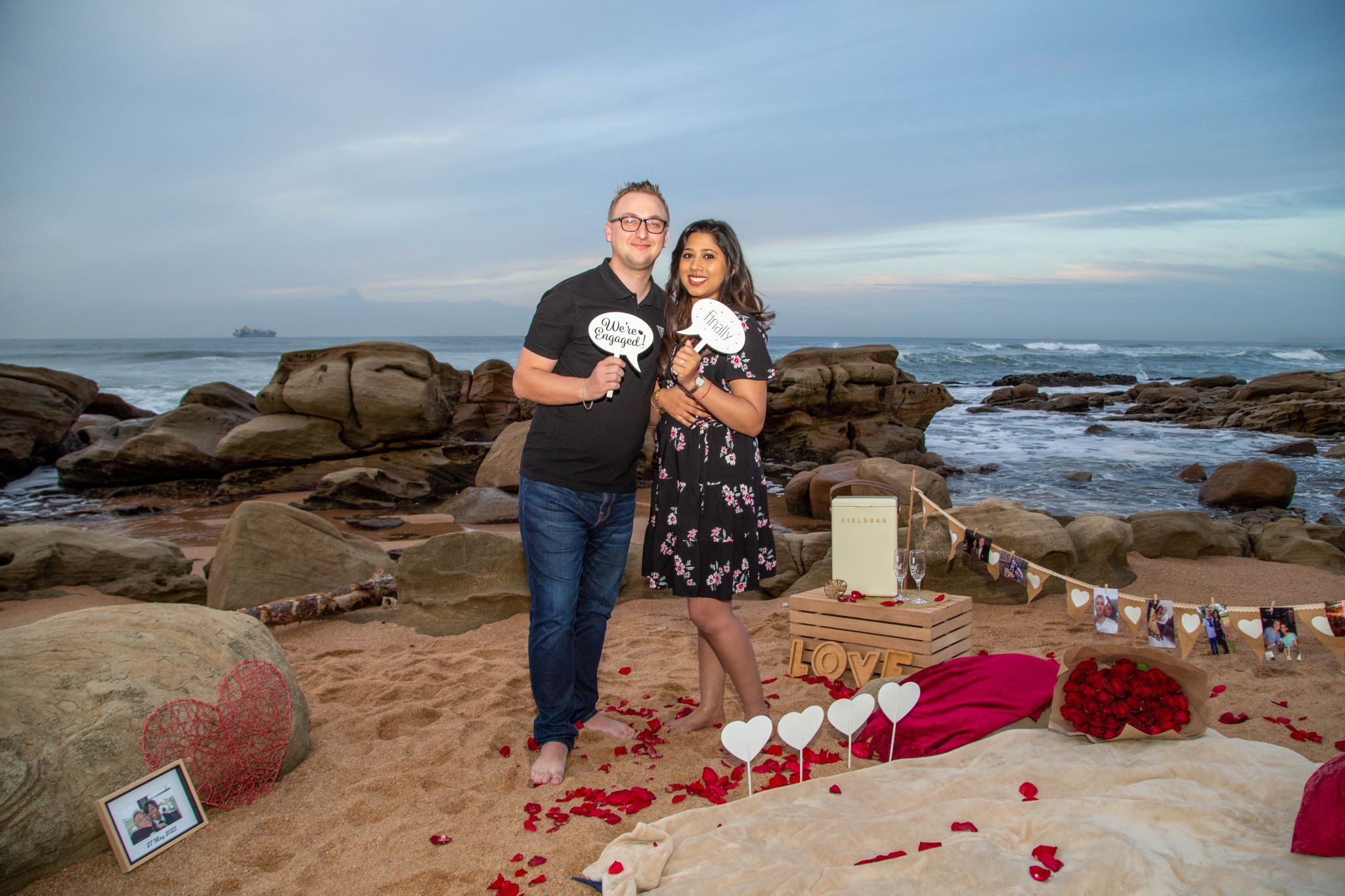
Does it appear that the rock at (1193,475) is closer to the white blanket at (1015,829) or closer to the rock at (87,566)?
the white blanket at (1015,829)

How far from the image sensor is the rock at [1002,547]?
655 centimetres

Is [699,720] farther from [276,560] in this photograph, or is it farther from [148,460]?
[148,460]

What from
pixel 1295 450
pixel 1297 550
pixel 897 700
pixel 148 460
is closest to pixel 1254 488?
pixel 1297 550

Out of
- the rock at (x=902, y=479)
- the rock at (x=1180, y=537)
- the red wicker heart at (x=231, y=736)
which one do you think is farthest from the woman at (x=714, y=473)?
the rock at (x=1180, y=537)

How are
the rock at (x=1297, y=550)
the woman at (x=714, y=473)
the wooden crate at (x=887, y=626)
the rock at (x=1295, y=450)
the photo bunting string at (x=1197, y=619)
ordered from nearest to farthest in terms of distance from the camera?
1. the woman at (x=714, y=473)
2. the photo bunting string at (x=1197, y=619)
3. the wooden crate at (x=887, y=626)
4. the rock at (x=1297, y=550)
5. the rock at (x=1295, y=450)

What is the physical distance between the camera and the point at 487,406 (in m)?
19.4

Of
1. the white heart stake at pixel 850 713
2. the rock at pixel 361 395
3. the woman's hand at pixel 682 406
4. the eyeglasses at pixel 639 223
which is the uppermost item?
the eyeglasses at pixel 639 223

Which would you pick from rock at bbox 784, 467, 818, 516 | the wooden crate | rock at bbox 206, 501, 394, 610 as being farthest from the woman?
rock at bbox 784, 467, 818, 516

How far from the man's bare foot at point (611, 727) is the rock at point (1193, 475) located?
1448 cm

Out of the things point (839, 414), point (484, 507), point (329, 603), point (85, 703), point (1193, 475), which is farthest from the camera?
point (839, 414)

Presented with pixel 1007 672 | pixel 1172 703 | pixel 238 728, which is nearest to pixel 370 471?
pixel 238 728

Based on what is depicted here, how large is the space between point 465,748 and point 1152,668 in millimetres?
2956

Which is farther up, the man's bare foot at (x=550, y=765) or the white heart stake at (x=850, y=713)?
the white heart stake at (x=850, y=713)

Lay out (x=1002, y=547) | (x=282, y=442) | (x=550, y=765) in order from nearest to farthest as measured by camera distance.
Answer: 1. (x=550, y=765)
2. (x=1002, y=547)
3. (x=282, y=442)
